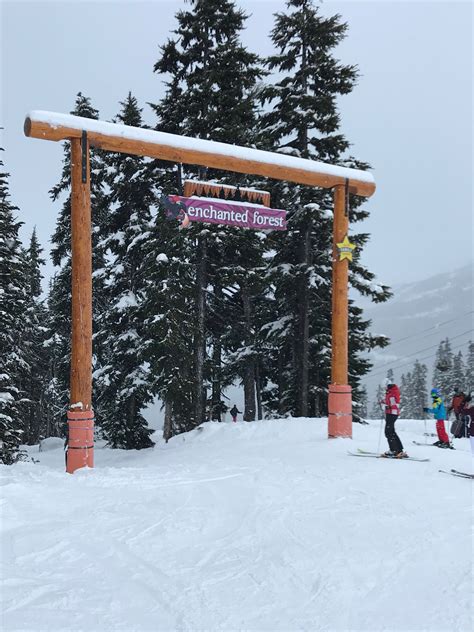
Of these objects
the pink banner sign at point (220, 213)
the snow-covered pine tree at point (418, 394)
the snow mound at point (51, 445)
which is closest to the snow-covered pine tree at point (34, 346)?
the snow mound at point (51, 445)

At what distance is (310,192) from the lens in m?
18.7

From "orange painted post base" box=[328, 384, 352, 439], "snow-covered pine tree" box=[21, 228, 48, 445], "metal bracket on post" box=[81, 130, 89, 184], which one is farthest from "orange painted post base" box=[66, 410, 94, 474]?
"snow-covered pine tree" box=[21, 228, 48, 445]

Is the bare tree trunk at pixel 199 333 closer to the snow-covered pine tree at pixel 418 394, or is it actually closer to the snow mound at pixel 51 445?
the snow mound at pixel 51 445

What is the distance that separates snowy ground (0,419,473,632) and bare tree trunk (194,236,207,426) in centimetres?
1062

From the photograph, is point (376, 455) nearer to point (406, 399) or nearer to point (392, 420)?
point (392, 420)

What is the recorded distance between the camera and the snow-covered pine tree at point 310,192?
19.0 m

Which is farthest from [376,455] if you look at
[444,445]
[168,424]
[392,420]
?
[168,424]

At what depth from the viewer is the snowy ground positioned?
3.51 m

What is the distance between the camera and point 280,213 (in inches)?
491

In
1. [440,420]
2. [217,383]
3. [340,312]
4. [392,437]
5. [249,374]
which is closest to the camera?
[392,437]

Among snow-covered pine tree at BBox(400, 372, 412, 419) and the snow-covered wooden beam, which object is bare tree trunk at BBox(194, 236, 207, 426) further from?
snow-covered pine tree at BBox(400, 372, 412, 419)

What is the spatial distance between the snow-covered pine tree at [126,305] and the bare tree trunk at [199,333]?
1773 millimetres

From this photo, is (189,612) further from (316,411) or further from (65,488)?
(316,411)

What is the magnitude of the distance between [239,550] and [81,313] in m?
6.25
